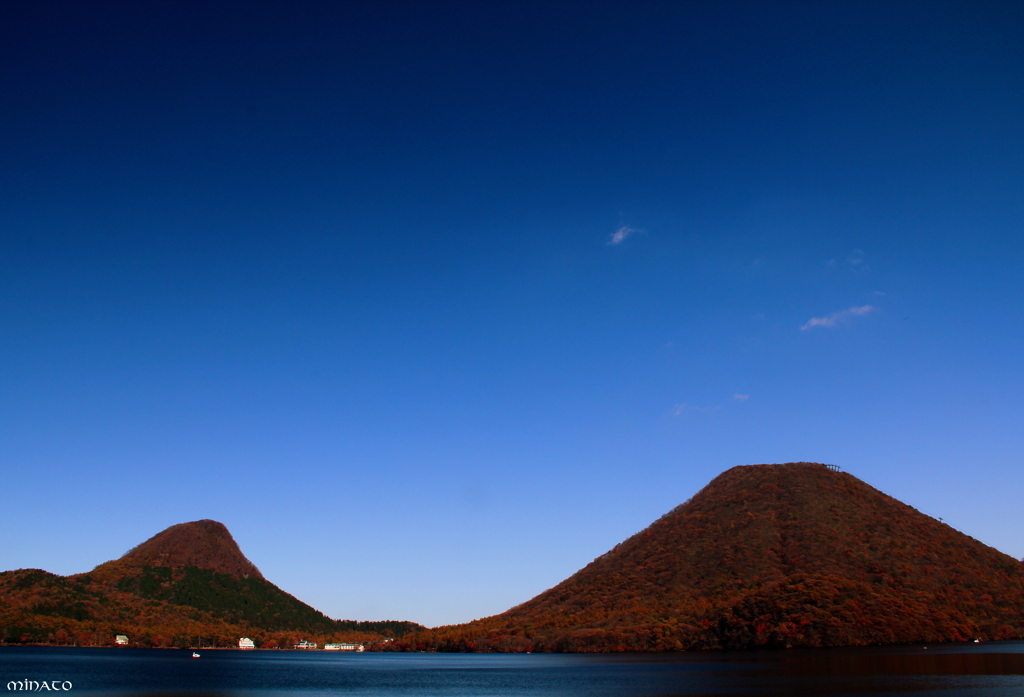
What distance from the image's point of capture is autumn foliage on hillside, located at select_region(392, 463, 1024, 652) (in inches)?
4438

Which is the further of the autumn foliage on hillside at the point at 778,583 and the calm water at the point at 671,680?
the autumn foliage on hillside at the point at 778,583

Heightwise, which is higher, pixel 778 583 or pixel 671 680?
pixel 778 583

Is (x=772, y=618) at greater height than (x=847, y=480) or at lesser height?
lesser

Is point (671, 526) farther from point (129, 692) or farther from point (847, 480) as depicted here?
point (129, 692)

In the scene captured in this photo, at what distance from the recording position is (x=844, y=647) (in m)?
106

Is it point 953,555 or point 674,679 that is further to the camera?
point 953,555

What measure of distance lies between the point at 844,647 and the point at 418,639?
5049 inches

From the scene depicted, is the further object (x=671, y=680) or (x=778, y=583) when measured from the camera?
(x=778, y=583)

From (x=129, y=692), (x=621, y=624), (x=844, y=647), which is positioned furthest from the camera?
(x=621, y=624)

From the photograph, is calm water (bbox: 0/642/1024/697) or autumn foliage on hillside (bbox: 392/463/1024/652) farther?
autumn foliage on hillside (bbox: 392/463/1024/652)

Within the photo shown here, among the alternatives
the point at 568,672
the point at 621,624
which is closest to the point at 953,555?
the point at 621,624

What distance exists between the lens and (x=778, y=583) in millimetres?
122625

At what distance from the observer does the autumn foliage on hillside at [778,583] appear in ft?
370

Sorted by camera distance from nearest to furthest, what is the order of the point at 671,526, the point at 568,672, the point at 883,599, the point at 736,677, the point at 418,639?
1. the point at 736,677
2. the point at 568,672
3. the point at 883,599
4. the point at 671,526
5. the point at 418,639
